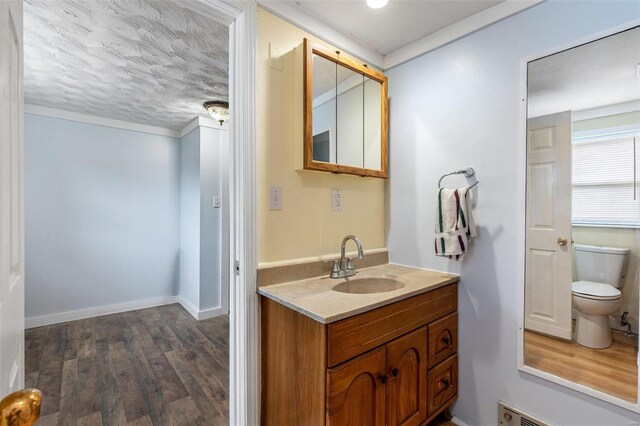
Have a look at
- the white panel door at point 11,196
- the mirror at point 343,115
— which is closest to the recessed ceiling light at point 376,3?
the mirror at point 343,115

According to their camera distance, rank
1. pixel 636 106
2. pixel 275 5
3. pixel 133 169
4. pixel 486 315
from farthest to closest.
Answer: pixel 133 169
pixel 486 315
pixel 275 5
pixel 636 106

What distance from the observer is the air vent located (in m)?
1.42

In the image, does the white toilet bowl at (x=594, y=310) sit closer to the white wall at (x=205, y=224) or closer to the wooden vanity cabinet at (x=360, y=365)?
the wooden vanity cabinet at (x=360, y=365)

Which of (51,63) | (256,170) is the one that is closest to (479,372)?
(256,170)

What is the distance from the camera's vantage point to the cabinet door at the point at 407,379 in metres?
1.31

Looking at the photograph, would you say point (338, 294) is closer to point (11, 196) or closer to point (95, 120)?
point (11, 196)

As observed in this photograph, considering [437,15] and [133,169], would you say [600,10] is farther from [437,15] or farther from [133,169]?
[133,169]

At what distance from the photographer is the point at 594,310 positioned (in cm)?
130

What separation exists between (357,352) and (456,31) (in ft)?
5.80

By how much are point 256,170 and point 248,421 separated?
1173 millimetres

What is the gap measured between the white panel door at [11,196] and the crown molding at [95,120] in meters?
3.20

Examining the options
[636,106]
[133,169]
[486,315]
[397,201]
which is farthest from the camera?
[133,169]

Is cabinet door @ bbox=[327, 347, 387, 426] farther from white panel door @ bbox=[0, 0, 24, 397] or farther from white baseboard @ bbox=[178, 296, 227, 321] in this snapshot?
white baseboard @ bbox=[178, 296, 227, 321]

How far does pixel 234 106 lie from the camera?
1.41m
